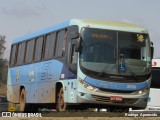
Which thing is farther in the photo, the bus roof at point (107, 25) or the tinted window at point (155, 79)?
the tinted window at point (155, 79)

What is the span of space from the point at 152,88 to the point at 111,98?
775 centimetres

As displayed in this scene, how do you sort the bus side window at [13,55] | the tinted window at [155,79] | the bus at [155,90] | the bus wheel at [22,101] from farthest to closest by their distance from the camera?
1. the bus side window at [13,55]
2. the tinted window at [155,79]
3. the bus at [155,90]
4. the bus wheel at [22,101]

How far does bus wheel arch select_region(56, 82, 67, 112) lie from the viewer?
2041 centimetres

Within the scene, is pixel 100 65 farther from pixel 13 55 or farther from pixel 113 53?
pixel 13 55

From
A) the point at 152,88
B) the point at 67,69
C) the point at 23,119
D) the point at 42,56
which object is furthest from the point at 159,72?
the point at 23,119

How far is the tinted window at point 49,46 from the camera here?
21.9 meters

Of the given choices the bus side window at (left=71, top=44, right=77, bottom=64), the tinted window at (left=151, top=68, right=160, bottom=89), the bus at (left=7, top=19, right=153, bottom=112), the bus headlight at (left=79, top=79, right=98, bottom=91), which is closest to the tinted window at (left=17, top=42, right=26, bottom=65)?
the bus at (left=7, top=19, right=153, bottom=112)

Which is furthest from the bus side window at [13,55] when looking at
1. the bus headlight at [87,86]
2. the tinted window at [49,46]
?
the bus headlight at [87,86]

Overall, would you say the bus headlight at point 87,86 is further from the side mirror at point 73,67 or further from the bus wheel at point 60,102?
the bus wheel at point 60,102

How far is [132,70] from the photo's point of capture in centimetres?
1916

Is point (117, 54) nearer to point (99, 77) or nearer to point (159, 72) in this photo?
point (99, 77)

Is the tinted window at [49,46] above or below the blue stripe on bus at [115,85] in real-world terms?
above

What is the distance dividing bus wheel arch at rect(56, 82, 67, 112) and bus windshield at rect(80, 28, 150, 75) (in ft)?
6.75

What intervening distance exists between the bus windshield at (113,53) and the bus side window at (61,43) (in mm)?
1524
